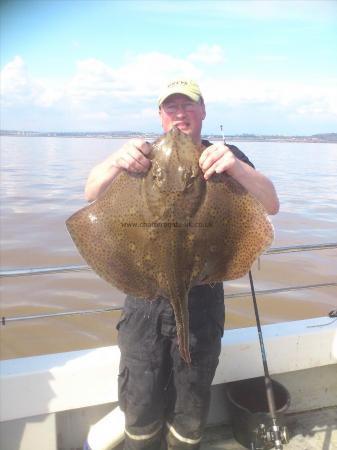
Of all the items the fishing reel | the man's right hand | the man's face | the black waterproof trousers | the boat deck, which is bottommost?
the boat deck

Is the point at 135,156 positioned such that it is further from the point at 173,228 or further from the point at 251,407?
the point at 251,407

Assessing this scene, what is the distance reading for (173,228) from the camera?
2.28 meters

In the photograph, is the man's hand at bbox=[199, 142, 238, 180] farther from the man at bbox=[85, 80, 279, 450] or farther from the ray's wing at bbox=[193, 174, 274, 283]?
the man at bbox=[85, 80, 279, 450]

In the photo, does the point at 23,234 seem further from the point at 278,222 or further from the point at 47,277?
the point at 278,222

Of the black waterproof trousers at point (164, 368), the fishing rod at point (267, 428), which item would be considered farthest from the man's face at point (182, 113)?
the fishing rod at point (267, 428)

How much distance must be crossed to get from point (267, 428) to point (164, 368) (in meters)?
1.20

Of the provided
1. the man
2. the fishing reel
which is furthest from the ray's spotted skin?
the fishing reel

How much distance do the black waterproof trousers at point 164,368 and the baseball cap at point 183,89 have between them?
3.92ft

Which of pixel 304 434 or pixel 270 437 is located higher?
pixel 270 437

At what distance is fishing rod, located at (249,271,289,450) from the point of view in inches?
131

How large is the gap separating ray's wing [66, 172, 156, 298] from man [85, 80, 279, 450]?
24cm

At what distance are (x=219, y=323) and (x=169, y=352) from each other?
38 centimetres

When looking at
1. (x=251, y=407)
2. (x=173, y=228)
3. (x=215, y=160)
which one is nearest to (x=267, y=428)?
(x=251, y=407)

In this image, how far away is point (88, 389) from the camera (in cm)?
330
